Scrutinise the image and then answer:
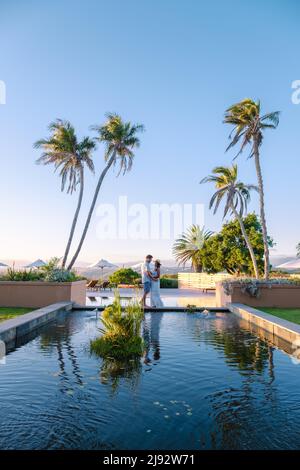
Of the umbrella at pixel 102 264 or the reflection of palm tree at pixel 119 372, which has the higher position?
the umbrella at pixel 102 264

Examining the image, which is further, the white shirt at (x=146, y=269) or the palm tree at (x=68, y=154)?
the palm tree at (x=68, y=154)

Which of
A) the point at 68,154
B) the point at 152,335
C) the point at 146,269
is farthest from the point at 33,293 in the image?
the point at 68,154

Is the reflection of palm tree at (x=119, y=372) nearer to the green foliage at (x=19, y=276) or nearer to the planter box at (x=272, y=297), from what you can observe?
the planter box at (x=272, y=297)

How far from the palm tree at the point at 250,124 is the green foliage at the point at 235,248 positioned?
14234mm

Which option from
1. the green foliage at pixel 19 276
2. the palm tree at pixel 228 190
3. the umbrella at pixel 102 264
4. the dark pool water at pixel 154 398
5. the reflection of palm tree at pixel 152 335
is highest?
the palm tree at pixel 228 190

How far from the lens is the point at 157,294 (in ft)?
44.6

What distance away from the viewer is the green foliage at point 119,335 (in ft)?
19.8

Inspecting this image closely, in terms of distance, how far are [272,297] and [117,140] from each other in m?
13.0

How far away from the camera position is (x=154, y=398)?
4133mm

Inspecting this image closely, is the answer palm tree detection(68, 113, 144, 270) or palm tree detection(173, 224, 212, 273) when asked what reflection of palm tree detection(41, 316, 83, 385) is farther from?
palm tree detection(173, 224, 212, 273)

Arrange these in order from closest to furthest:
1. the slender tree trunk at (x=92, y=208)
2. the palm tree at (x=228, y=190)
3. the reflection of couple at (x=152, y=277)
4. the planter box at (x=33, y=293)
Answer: the reflection of couple at (x=152, y=277) → the planter box at (x=33, y=293) → the slender tree trunk at (x=92, y=208) → the palm tree at (x=228, y=190)

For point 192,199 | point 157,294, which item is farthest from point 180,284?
point 157,294

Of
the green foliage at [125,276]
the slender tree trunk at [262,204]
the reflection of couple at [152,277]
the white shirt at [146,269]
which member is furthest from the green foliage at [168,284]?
the white shirt at [146,269]

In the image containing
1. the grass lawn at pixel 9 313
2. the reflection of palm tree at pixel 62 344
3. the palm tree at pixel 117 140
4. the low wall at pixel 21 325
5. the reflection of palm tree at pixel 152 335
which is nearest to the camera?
the reflection of palm tree at pixel 62 344
